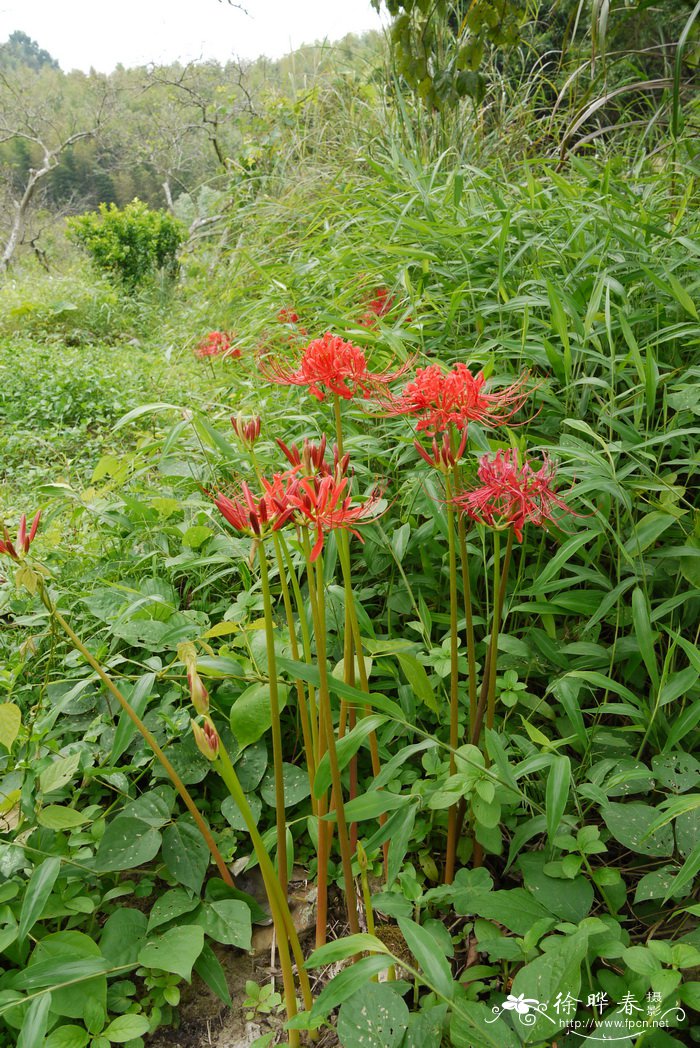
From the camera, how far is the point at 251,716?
86 centimetres

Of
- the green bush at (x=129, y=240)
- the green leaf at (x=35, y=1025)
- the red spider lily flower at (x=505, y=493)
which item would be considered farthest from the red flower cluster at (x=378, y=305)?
the green bush at (x=129, y=240)

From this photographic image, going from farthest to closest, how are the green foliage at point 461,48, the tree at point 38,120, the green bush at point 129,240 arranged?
the tree at point 38,120 → the green bush at point 129,240 → the green foliage at point 461,48

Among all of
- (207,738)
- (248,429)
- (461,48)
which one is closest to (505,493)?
(248,429)

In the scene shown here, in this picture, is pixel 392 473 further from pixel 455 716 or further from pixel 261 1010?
pixel 261 1010

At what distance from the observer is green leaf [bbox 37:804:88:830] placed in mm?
849

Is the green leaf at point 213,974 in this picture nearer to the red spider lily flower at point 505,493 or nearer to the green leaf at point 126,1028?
the green leaf at point 126,1028

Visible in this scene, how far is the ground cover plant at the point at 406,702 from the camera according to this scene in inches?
27.3

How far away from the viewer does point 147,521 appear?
1.53 m

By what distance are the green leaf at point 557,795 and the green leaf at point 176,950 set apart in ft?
1.48

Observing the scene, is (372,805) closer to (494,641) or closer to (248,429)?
(494,641)

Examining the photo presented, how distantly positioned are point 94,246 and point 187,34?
4.39 metres

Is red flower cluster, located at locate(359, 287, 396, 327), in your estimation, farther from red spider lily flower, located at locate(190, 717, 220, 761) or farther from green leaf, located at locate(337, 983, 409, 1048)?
green leaf, located at locate(337, 983, 409, 1048)

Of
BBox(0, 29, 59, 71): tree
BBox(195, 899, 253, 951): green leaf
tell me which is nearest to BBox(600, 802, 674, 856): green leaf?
BBox(195, 899, 253, 951): green leaf

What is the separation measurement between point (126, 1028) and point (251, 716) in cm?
37
